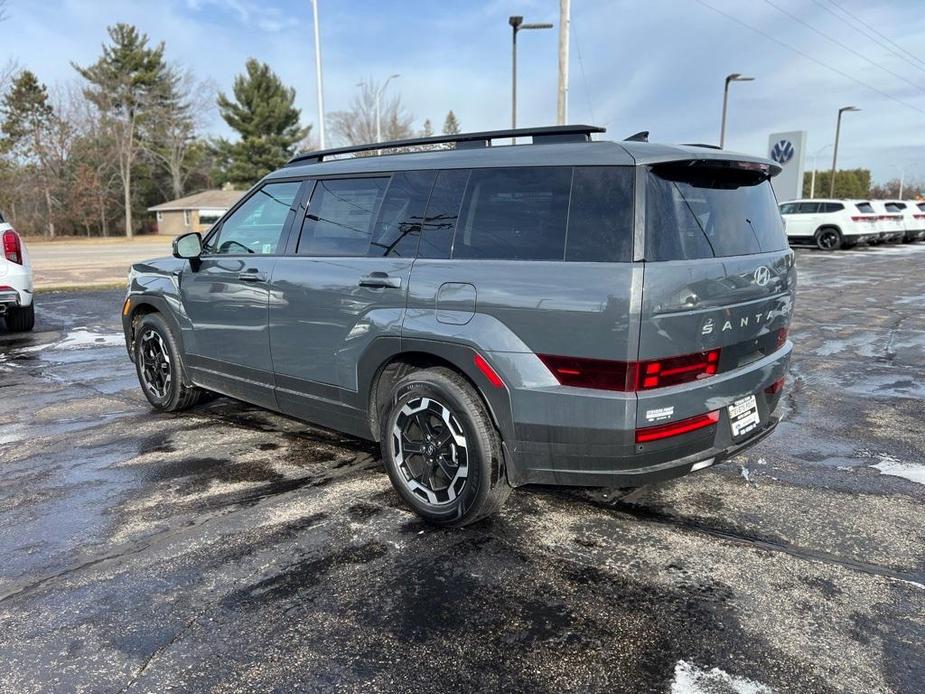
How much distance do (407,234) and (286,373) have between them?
4.24 feet

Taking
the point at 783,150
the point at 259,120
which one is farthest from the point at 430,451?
the point at 259,120

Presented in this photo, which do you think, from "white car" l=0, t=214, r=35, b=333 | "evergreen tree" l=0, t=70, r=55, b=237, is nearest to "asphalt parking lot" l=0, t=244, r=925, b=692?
"white car" l=0, t=214, r=35, b=333

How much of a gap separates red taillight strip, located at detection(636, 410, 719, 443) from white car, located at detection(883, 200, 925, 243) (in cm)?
2811

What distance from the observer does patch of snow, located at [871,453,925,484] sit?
414 cm

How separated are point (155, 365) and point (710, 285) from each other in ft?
14.4

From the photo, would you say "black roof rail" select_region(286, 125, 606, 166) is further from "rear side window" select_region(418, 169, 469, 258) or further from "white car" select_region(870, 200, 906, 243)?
"white car" select_region(870, 200, 906, 243)

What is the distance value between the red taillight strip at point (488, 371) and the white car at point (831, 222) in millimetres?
24275

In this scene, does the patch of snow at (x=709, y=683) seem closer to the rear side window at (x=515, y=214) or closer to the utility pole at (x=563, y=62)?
the rear side window at (x=515, y=214)

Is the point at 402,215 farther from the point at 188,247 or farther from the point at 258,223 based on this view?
the point at 188,247

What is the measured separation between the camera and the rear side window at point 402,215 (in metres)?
3.58

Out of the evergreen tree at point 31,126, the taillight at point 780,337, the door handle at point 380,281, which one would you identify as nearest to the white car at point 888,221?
the taillight at point 780,337

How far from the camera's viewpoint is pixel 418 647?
8.20ft

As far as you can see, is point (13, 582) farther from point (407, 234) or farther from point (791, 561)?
point (791, 561)

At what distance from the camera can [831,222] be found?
24.5 meters
